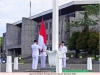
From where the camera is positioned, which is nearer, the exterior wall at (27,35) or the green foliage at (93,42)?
the green foliage at (93,42)

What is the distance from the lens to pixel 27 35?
4734 cm

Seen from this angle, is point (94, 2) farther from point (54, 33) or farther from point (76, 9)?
point (54, 33)

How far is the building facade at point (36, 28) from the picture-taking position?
141ft

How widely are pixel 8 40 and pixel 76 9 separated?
16.8 meters

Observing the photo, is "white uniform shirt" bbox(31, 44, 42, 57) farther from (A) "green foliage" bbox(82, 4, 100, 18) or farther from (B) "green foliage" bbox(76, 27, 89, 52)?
(B) "green foliage" bbox(76, 27, 89, 52)

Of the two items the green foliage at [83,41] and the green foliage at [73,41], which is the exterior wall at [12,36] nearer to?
the green foliage at [73,41]

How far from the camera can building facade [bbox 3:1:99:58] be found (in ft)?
141

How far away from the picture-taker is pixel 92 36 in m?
34.1

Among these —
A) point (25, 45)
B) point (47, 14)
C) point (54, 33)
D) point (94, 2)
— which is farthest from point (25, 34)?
point (54, 33)

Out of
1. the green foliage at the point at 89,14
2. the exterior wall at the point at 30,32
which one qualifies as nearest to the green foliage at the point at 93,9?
the green foliage at the point at 89,14

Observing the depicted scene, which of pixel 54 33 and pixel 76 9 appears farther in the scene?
pixel 76 9

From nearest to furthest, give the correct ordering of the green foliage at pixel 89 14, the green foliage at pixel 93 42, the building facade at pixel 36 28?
1. the green foliage at pixel 93 42
2. the green foliage at pixel 89 14
3. the building facade at pixel 36 28

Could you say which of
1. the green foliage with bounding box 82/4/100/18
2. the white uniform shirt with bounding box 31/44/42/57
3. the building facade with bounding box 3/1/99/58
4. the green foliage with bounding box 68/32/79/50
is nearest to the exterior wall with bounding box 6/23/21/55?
the building facade with bounding box 3/1/99/58

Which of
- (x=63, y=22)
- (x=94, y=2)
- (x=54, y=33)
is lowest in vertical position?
(x=54, y=33)
